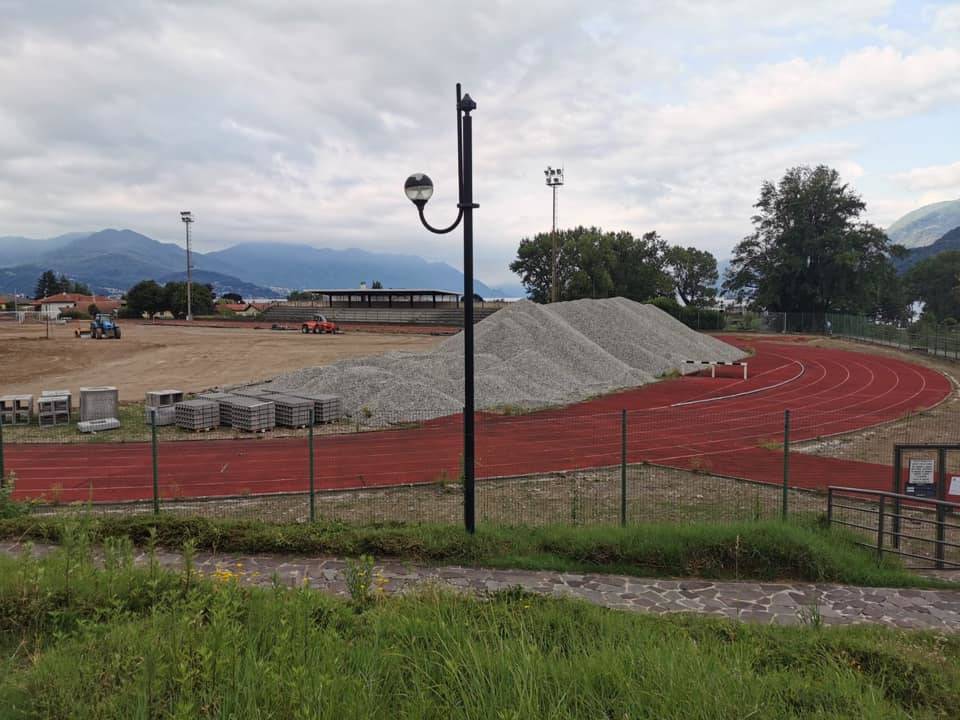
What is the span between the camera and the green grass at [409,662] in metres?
3.70

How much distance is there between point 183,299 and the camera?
10125 centimetres

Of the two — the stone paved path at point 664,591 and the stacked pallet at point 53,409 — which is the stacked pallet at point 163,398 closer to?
the stacked pallet at point 53,409

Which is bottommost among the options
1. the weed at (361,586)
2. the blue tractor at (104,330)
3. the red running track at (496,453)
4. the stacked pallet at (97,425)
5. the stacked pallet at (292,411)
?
the red running track at (496,453)

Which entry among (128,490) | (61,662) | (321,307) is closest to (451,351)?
(128,490)

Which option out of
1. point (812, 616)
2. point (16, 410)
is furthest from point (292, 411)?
point (812, 616)

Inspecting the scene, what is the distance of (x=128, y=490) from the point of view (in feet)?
46.6

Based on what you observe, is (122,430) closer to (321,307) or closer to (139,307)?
(321,307)

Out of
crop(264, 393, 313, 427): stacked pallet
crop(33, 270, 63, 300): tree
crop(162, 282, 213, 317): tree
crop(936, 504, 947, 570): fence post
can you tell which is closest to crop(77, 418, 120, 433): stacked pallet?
crop(264, 393, 313, 427): stacked pallet

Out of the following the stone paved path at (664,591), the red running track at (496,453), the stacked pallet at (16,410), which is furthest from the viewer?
the stacked pallet at (16,410)

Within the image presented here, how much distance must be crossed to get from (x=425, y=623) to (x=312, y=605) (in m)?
1.18

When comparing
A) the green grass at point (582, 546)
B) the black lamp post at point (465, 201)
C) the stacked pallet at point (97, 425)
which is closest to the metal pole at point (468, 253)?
the black lamp post at point (465, 201)

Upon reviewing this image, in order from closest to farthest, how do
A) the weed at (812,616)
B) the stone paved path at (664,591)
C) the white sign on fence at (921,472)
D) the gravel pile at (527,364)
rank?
the weed at (812,616) → the stone paved path at (664,591) → the white sign on fence at (921,472) → the gravel pile at (527,364)

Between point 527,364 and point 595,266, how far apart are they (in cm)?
6249

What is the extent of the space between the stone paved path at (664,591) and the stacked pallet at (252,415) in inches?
452
